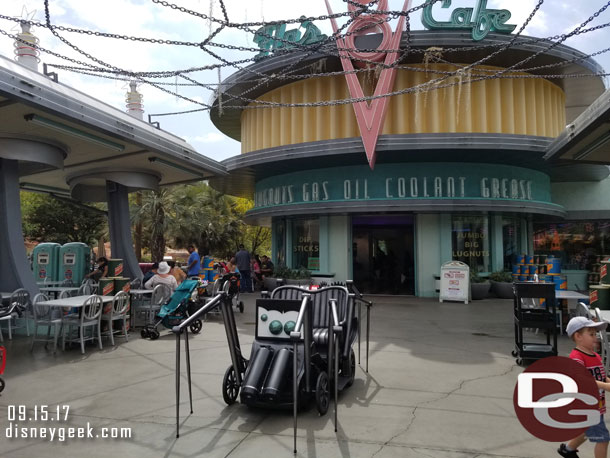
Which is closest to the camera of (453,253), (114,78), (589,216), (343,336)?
(343,336)

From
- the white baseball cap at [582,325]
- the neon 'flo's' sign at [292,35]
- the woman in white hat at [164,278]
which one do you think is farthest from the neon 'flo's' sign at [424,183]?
the white baseball cap at [582,325]

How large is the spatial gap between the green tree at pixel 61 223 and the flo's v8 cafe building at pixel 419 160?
21.3m

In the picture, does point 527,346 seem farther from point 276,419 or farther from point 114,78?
point 114,78

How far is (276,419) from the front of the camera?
497cm

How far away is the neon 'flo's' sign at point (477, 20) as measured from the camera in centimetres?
1606

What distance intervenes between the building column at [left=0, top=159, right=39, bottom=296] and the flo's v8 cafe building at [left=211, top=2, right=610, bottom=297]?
22.4 ft

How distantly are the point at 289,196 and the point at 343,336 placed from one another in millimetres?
12660

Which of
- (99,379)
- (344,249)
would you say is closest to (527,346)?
(99,379)

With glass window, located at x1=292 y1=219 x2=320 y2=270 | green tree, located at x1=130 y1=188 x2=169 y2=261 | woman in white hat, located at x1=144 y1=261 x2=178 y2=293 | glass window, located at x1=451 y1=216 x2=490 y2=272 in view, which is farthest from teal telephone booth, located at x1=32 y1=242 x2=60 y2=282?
green tree, located at x1=130 y1=188 x2=169 y2=261

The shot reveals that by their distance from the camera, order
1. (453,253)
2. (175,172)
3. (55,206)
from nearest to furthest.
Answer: (175,172) → (453,253) → (55,206)

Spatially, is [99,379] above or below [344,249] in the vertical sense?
below

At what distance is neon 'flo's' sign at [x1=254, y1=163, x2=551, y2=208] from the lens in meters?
16.3

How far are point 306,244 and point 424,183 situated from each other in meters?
5.20

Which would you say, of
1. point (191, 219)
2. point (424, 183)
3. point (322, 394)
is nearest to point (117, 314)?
point (322, 394)
